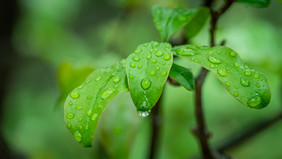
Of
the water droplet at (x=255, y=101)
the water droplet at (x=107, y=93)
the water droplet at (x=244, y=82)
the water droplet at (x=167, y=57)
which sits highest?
the water droplet at (x=167, y=57)

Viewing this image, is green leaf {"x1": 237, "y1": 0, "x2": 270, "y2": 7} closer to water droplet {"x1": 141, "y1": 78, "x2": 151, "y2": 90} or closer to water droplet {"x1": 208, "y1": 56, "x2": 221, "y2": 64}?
water droplet {"x1": 208, "y1": 56, "x2": 221, "y2": 64}

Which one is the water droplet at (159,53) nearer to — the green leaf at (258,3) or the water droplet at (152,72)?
the water droplet at (152,72)

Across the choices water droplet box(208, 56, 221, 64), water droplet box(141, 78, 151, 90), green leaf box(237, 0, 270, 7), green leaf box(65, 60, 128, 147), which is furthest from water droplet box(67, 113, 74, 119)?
green leaf box(237, 0, 270, 7)

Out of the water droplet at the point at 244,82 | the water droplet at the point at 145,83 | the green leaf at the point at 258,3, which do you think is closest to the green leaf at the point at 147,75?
the water droplet at the point at 145,83

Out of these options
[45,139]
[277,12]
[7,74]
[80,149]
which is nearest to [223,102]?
[80,149]

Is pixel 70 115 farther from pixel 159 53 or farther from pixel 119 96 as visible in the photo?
pixel 119 96
